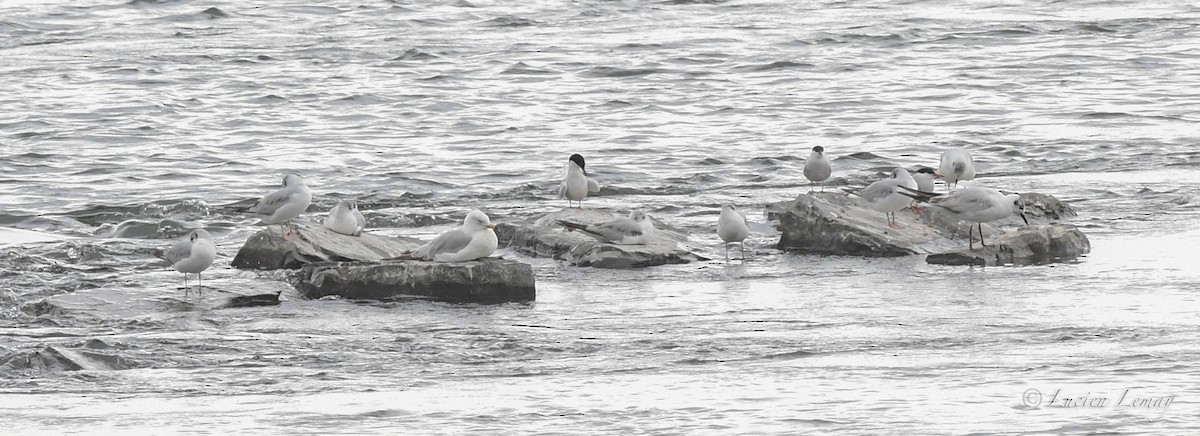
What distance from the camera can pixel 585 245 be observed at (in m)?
10.3

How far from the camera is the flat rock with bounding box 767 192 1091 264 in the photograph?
32.2ft

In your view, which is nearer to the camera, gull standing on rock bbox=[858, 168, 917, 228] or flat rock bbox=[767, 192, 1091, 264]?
flat rock bbox=[767, 192, 1091, 264]

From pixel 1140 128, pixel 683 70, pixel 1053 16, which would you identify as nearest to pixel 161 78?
pixel 683 70

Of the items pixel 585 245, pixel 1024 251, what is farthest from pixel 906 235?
pixel 585 245

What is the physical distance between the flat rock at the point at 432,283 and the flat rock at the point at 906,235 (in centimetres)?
218

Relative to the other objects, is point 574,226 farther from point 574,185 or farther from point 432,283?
point 432,283

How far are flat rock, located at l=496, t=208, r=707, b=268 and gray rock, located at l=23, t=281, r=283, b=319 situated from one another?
6.05 ft

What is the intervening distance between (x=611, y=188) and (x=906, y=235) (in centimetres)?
406

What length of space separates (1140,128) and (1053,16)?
11.7 metres

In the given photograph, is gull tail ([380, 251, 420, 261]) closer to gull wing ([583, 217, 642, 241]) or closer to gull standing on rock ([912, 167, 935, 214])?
gull wing ([583, 217, 642, 241])

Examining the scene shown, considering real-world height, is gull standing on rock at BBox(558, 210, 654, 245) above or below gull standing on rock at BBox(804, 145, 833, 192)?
above

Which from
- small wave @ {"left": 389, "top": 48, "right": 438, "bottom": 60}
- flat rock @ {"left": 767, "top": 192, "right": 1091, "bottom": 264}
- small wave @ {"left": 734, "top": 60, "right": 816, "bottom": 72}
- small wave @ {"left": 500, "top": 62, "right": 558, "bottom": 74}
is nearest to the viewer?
flat rock @ {"left": 767, "top": 192, "right": 1091, "bottom": 264}

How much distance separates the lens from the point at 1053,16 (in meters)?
28.1

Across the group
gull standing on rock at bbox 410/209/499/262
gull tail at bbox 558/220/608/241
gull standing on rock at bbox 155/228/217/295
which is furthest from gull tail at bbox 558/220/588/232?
gull standing on rock at bbox 155/228/217/295
